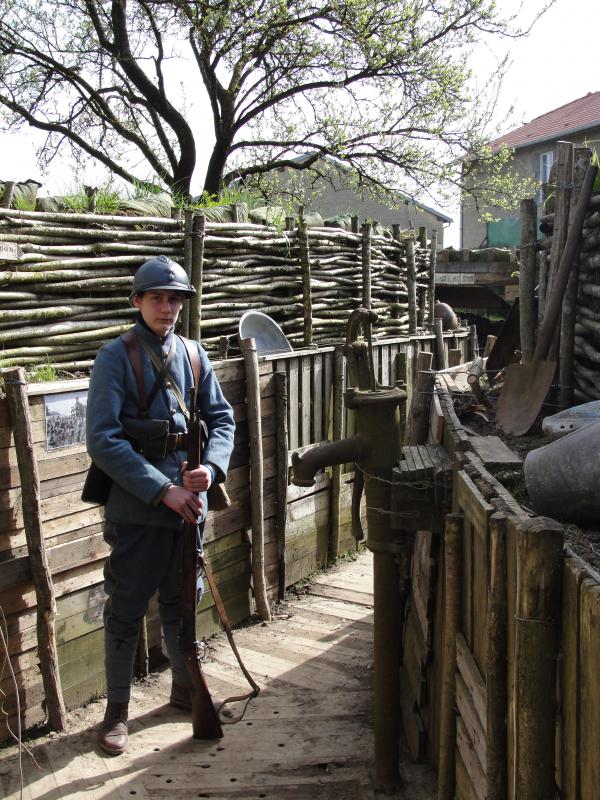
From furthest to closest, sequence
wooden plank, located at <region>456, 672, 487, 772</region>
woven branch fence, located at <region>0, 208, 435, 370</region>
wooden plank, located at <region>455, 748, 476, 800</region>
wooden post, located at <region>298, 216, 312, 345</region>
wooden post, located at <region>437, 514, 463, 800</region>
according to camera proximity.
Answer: wooden post, located at <region>298, 216, 312, 345</region> < woven branch fence, located at <region>0, 208, 435, 370</region> < wooden post, located at <region>437, 514, 463, 800</region> < wooden plank, located at <region>455, 748, 476, 800</region> < wooden plank, located at <region>456, 672, 487, 772</region>

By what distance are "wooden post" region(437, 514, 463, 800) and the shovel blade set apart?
1.15m

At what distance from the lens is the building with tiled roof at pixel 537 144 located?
73.5 ft

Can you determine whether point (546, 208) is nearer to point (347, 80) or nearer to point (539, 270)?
point (539, 270)

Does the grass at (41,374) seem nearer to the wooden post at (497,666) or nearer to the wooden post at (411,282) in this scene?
the wooden post at (497,666)

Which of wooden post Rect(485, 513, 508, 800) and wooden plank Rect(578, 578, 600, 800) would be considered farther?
wooden post Rect(485, 513, 508, 800)

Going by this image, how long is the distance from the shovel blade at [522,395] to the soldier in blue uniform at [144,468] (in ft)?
4.46

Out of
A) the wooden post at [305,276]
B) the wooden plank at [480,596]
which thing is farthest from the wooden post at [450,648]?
the wooden post at [305,276]

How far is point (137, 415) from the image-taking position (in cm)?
360

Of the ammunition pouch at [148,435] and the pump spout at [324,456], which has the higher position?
the ammunition pouch at [148,435]

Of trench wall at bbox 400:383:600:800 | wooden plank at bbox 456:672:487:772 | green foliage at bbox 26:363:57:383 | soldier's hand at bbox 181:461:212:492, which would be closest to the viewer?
trench wall at bbox 400:383:600:800

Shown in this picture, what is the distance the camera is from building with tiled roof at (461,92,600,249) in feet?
73.5

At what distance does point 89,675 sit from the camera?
4383 millimetres

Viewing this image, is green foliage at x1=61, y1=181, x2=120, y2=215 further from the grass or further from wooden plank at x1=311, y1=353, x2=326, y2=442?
wooden plank at x1=311, y1=353, x2=326, y2=442

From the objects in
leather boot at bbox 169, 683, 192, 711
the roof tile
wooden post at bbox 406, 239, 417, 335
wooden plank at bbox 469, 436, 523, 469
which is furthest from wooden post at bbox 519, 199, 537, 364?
the roof tile
